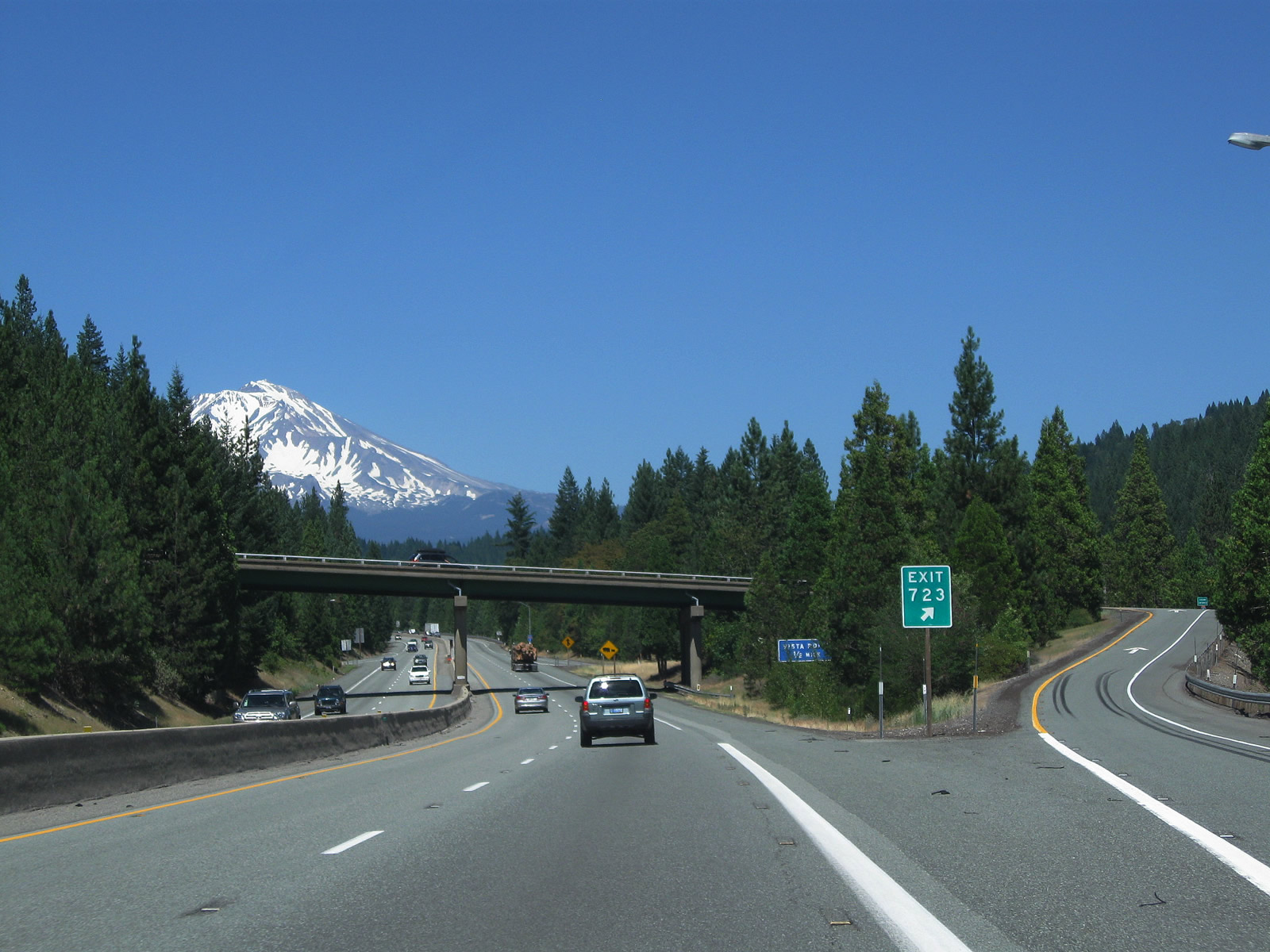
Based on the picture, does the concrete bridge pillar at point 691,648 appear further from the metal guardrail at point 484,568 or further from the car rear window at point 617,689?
the car rear window at point 617,689

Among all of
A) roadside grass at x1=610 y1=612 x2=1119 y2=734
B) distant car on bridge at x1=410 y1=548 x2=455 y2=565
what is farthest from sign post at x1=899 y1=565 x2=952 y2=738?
distant car on bridge at x1=410 y1=548 x2=455 y2=565

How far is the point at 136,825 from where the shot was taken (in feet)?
41.5

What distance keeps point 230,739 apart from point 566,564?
546 ft

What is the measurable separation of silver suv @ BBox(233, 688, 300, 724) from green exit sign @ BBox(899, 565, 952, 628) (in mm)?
21622

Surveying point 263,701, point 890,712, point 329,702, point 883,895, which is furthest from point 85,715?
point 883,895

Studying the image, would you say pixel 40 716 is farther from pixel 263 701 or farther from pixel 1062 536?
pixel 1062 536

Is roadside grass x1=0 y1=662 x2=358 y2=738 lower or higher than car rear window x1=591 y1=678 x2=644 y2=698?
lower

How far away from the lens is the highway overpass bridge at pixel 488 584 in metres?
78.8

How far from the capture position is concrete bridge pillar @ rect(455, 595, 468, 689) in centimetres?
8519

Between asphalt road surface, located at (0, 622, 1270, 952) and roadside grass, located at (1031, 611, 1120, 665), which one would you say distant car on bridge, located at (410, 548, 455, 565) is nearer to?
roadside grass, located at (1031, 611, 1120, 665)

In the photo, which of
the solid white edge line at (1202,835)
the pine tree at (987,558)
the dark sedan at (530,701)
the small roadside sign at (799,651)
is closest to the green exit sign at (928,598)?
the solid white edge line at (1202,835)

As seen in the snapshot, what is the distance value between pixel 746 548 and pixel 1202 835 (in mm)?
111305

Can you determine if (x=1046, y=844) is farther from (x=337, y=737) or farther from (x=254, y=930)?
(x=337, y=737)

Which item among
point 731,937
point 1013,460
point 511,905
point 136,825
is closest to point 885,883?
point 731,937
